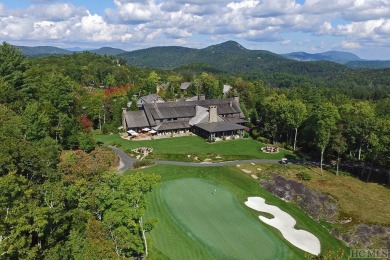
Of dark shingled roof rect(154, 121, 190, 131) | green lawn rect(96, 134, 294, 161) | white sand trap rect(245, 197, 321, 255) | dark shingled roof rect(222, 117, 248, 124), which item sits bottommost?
white sand trap rect(245, 197, 321, 255)

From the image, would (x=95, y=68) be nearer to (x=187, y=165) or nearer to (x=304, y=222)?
(x=187, y=165)

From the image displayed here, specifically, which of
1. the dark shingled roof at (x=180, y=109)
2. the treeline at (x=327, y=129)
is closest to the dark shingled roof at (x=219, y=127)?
the treeline at (x=327, y=129)

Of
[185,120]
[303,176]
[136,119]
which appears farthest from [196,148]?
[303,176]

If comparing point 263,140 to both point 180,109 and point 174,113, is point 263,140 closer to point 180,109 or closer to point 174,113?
point 180,109

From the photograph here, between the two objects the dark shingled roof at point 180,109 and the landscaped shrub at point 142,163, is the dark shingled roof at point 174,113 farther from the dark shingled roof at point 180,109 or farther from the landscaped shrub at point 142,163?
the landscaped shrub at point 142,163

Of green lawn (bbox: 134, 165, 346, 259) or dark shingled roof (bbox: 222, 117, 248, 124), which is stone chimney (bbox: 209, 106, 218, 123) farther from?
green lawn (bbox: 134, 165, 346, 259)

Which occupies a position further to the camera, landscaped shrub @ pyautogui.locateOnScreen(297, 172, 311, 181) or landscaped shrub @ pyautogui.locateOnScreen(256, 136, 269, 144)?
landscaped shrub @ pyautogui.locateOnScreen(256, 136, 269, 144)

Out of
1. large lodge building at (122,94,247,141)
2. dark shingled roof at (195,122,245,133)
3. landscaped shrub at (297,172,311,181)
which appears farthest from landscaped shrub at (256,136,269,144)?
landscaped shrub at (297,172,311,181)
